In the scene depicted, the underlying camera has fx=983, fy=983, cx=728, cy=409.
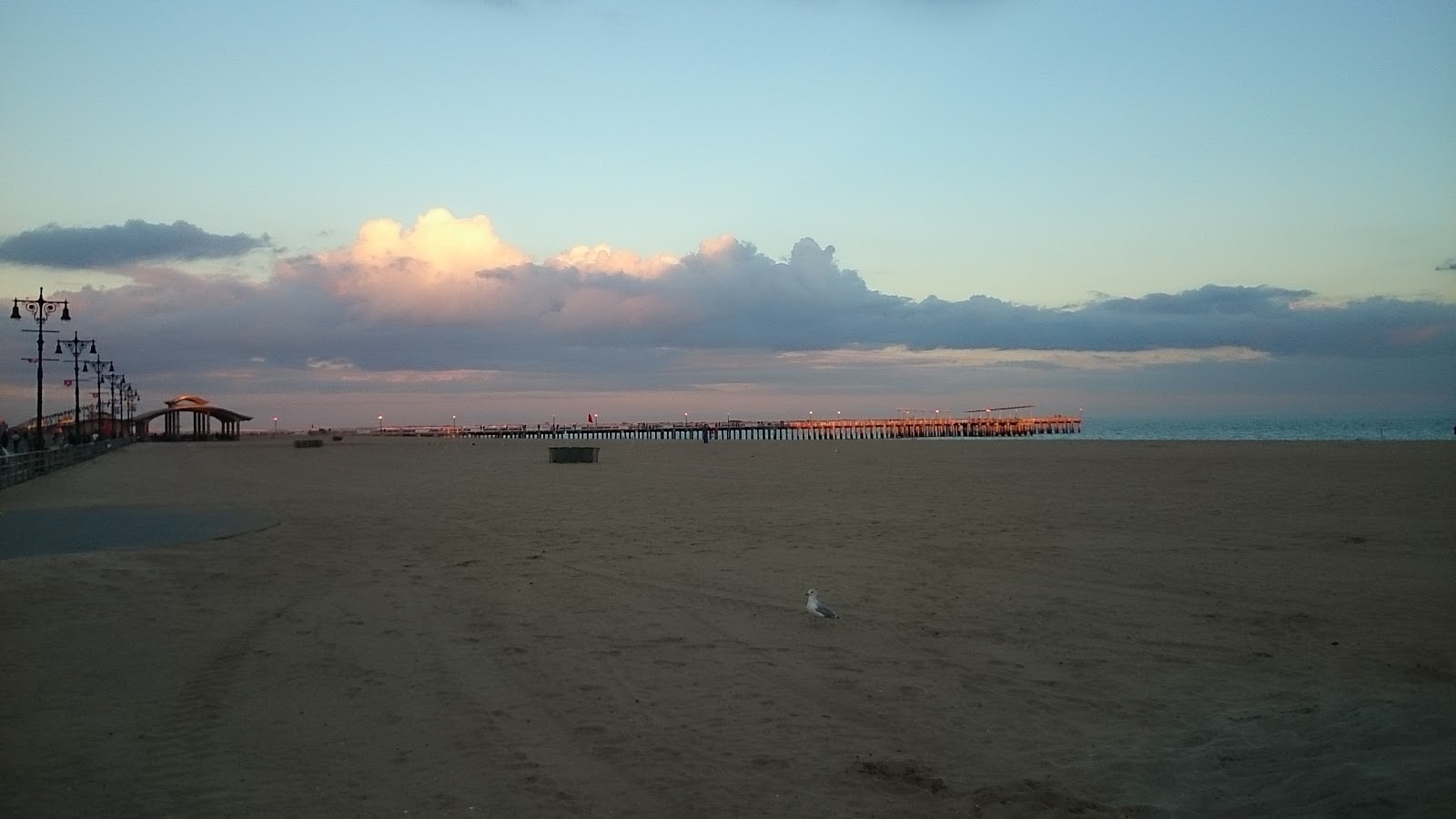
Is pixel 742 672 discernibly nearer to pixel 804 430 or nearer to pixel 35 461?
pixel 35 461

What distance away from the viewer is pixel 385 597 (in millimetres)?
8922

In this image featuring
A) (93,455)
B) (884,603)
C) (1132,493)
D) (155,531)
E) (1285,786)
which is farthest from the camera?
(93,455)

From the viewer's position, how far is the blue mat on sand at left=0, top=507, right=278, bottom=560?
461 inches

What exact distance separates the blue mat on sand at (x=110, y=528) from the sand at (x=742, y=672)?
513 mm

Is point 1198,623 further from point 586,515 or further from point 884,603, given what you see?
point 586,515

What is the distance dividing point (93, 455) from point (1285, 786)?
153 ft

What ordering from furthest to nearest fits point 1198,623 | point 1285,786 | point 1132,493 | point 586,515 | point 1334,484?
point 1334,484 → point 1132,493 → point 586,515 → point 1198,623 → point 1285,786

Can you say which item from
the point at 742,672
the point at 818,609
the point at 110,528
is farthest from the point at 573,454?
→ the point at 742,672

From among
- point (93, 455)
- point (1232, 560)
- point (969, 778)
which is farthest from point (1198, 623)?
point (93, 455)

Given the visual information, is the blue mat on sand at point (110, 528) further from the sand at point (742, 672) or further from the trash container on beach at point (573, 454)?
the trash container on beach at point (573, 454)

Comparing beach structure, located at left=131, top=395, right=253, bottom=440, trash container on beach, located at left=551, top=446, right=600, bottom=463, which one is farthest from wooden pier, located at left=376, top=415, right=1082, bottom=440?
trash container on beach, located at left=551, top=446, right=600, bottom=463

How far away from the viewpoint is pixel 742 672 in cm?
656

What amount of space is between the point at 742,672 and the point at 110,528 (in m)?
11.0

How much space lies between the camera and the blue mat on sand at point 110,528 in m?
11.7
